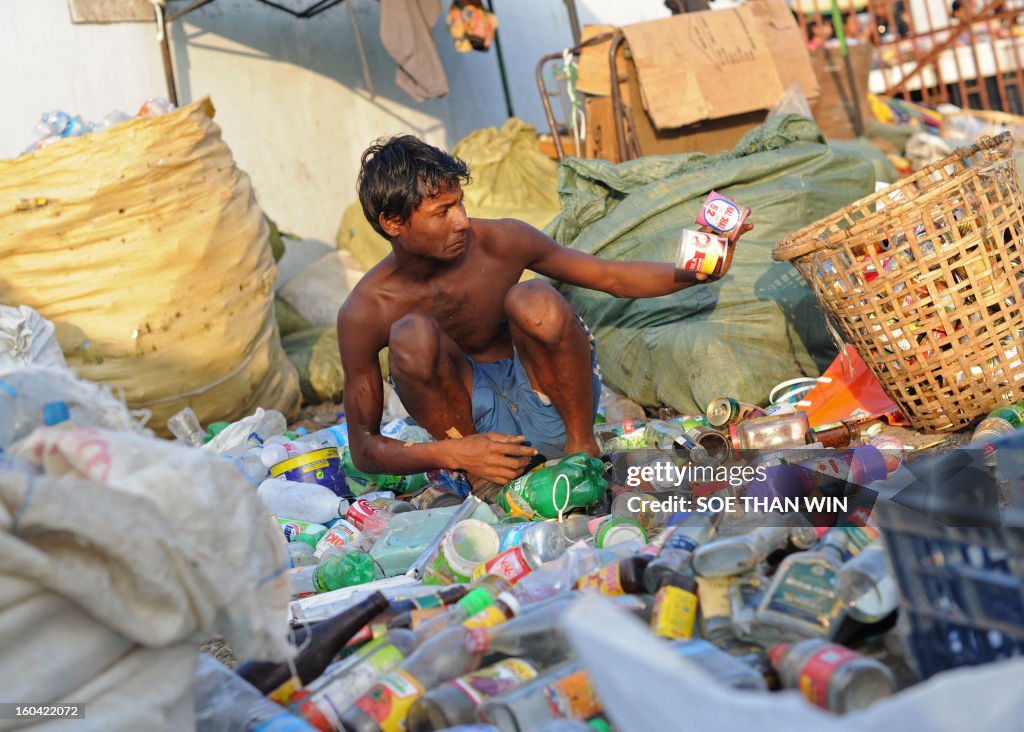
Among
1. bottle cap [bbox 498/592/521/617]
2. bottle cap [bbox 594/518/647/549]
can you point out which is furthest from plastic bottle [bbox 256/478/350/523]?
bottle cap [bbox 498/592/521/617]

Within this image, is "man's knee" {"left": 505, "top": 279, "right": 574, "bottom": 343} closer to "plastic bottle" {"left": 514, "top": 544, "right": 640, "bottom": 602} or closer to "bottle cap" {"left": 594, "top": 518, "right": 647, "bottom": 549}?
"bottle cap" {"left": 594, "top": 518, "right": 647, "bottom": 549}

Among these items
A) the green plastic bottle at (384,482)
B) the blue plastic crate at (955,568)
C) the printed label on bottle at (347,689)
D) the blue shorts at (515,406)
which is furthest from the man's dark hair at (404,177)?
the blue plastic crate at (955,568)

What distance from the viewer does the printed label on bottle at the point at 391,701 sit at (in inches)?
58.3

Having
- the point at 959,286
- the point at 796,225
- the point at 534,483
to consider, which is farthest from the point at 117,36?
the point at 959,286

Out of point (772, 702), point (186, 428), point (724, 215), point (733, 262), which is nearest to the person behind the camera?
point (772, 702)

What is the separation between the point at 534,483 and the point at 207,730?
119 cm

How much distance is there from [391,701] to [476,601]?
0.30 m

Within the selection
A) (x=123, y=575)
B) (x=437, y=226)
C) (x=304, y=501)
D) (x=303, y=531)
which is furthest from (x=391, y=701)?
(x=304, y=501)

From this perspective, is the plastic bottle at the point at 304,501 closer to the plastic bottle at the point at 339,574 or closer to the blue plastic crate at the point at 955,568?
the plastic bottle at the point at 339,574

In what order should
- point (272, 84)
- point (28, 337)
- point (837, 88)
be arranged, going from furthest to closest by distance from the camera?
point (837, 88)
point (272, 84)
point (28, 337)

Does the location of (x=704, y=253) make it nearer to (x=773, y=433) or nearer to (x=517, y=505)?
(x=773, y=433)

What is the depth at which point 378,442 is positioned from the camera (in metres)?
2.94

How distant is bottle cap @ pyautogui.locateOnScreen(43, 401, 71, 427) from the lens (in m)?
1.41

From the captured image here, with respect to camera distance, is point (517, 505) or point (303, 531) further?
point (303, 531)
